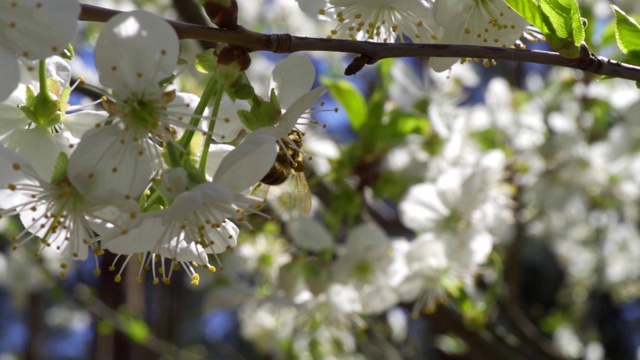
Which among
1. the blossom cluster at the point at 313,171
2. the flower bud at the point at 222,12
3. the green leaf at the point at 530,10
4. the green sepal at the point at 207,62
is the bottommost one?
the blossom cluster at the point at 313,171

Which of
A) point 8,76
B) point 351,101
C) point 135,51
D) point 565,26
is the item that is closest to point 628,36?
point 565,26

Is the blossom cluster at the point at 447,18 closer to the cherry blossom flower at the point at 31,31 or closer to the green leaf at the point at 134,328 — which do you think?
the cherry blossom flower at the point at 31,31

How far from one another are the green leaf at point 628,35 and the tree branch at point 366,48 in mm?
65

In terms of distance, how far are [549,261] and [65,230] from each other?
5.14m

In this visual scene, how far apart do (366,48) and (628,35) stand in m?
0.31

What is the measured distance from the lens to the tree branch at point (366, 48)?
2.28 feet

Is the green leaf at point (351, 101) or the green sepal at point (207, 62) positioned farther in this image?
the green leaf at point (351, 101)

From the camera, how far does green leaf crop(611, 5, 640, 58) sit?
2.81 feet

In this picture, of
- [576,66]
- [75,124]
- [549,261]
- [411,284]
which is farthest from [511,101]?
[549,261]

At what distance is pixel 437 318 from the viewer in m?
1.79

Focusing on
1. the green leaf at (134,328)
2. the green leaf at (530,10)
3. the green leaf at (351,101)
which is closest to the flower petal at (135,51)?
the green leaf at (530,10)

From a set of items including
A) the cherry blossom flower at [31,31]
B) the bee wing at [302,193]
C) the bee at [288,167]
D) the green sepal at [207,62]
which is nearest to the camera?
the cherry blossom flower at [31,31]

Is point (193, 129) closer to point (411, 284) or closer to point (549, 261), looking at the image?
point (411, 284)

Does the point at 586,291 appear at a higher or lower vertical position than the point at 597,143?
Answer: lower
